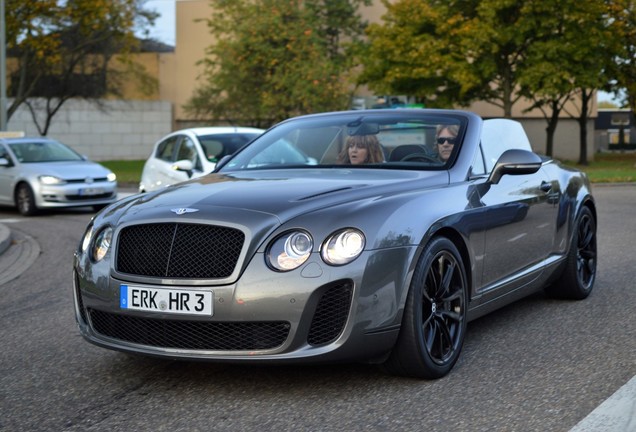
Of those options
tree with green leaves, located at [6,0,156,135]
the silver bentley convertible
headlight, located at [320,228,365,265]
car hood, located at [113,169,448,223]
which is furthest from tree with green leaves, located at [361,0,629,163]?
headlight, located at [320,228,365,265]

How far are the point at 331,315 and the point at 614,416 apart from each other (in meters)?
1.30

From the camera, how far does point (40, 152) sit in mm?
20125

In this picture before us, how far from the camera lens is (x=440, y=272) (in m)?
5.32

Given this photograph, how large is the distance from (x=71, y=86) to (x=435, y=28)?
16.3 metres

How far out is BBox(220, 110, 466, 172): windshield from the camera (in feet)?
20.4

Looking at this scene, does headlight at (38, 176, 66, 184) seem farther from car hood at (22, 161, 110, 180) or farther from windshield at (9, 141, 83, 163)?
Result: windshield at (9, 141, 83, 163)

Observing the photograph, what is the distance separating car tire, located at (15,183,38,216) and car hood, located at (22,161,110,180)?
35cm

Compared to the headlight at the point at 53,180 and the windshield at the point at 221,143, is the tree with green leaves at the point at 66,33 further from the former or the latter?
the windshield at the point at 221,143

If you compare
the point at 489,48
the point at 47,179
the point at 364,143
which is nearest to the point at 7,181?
the point at 47,179

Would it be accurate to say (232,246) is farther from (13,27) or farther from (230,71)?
(230,71)

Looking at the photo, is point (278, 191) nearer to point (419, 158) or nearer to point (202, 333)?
point (202, 333)

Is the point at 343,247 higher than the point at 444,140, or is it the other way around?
A: the point at 444,140

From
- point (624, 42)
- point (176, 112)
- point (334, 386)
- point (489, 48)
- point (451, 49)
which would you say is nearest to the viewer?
point (334, 386)

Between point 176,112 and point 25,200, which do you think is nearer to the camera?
point 25,200
